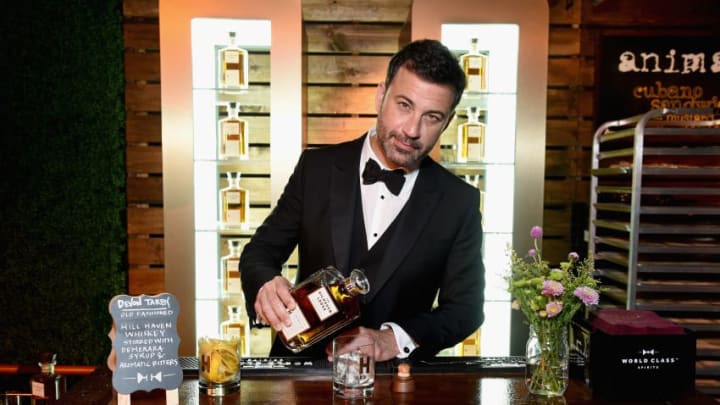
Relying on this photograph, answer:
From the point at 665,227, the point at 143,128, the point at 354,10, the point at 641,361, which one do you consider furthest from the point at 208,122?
the point at 665,227

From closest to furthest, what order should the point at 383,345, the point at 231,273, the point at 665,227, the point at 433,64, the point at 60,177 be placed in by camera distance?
the point at 383,345
the point at 433,64
the point at 665,227
the point at 231,273
the point at 60,177

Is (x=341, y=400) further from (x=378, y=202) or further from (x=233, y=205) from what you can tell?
(x=233, y=205)

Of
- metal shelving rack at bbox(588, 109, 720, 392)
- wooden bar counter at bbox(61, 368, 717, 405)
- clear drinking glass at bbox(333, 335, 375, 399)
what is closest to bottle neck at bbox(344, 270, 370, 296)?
clear drinking glass at bbox(333, 335, 375, 399)

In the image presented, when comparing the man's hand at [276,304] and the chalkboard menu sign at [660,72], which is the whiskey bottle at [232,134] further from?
the chalkboard menu sign at [660,72]

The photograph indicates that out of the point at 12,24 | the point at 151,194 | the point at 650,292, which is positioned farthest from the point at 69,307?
the point at 650,292

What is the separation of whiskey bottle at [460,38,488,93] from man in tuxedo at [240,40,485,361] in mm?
1076

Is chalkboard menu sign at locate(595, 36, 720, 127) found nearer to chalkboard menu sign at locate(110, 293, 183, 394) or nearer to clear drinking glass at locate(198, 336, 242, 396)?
clear drinking glass at locate(198, 336, 242, 396)

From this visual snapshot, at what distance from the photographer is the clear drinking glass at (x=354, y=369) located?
1315 millimetres

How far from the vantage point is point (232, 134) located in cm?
300

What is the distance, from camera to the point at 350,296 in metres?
1.42

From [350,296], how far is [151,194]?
284 centimetres

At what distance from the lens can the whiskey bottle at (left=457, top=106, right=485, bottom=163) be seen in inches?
120

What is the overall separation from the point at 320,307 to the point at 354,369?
18 centimetres

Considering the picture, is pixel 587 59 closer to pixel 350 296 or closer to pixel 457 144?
pixel 457 144
